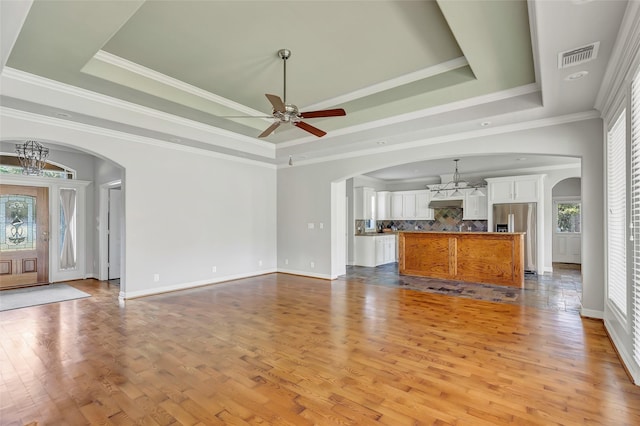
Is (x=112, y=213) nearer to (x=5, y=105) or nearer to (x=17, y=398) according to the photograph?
(x=5, y=105)

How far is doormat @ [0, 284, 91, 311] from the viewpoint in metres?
5.09

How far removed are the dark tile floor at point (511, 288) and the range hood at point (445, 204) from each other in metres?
2.85

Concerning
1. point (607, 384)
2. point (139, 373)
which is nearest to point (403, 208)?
point (607, 384)

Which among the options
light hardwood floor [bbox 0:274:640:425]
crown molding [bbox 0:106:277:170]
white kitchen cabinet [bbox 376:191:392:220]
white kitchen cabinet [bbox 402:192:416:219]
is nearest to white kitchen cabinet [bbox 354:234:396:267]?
white kitchen cabinet [bbox 376:191:392:220]

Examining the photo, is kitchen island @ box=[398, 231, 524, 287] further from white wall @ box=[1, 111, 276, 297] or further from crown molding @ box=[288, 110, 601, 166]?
white wall @ box=[1, 111, 276, 297]

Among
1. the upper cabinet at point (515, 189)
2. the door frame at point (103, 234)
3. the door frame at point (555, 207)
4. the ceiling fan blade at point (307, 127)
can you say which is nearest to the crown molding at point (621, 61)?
the ceiling fan blade at point (307, 127)

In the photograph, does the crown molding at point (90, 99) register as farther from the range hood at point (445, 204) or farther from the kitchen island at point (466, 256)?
the range hood at point (445, 204)

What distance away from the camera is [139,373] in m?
2.70

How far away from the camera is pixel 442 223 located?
10109mm

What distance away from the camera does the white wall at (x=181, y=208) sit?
501 centimetres

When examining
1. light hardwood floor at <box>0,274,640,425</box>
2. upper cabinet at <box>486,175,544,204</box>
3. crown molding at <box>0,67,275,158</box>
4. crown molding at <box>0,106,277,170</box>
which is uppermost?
crown molding at <box>0,67,275,158</box>

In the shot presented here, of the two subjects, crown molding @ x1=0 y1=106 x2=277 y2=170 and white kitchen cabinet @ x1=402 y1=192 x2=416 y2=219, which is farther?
white kitchen cabinet @ x1=402 y1=192 x2=416 y2=219

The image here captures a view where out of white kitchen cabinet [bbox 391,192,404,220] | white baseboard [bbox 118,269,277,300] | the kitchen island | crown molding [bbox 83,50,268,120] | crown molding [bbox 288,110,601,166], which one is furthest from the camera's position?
white kitchen cabinet [bbox 391,192,404,220]

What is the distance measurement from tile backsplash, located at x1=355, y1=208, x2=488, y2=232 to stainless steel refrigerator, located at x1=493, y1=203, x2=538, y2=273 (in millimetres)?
969
